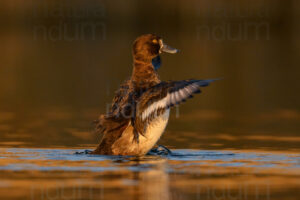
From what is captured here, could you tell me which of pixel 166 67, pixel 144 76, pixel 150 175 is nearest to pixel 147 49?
pixel 144 76

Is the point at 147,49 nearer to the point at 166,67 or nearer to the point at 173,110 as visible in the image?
the point at 173,110

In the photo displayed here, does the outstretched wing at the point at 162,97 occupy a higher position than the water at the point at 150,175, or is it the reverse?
the outstretched wing at the point at 162,97

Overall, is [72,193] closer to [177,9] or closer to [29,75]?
[29,75]

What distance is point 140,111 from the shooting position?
29.9ft

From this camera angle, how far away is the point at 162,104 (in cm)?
891

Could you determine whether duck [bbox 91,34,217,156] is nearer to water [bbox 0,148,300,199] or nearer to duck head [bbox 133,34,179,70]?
duck head [bbox 133,34,179,70]

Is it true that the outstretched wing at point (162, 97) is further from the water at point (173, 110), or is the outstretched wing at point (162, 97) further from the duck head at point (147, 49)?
the duck head at point (147, 49)

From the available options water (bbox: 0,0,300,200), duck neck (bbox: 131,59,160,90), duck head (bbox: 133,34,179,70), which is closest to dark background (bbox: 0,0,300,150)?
water (bbox: 0,0,300,200)

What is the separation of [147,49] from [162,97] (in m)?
1.31

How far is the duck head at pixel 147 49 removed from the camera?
1001 cm

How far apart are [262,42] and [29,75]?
47.5 feet

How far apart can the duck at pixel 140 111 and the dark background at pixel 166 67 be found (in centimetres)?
Answer: 107

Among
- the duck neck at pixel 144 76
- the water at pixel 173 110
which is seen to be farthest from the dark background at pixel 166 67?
the duck neck at pixel 144 76

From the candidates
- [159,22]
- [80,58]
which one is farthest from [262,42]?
[80,58]
